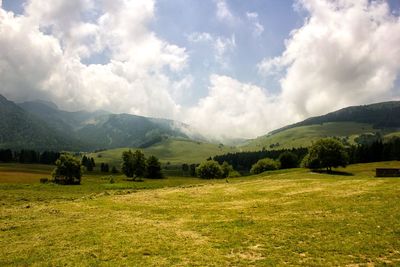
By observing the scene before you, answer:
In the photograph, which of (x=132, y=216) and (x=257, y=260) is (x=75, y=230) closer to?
(x=132, y=216)

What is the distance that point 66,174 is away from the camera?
11606 cm

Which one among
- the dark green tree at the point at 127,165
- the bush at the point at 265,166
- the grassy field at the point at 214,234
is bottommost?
the grassy field at the point at 214,234

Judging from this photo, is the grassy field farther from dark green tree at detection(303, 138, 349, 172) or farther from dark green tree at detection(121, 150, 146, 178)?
dark green tree at detection(121, 150, 146, 178)

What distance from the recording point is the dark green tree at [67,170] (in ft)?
379

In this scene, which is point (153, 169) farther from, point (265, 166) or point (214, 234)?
point (214, 234)

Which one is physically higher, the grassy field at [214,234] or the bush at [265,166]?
the bush at [265,166]

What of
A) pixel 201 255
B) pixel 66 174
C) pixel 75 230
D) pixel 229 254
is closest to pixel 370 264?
pixel 229 254

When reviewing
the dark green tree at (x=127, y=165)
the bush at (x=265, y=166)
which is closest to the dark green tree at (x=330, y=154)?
the bush at (x=265, y=166)

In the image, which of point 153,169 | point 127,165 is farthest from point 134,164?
point 153,169

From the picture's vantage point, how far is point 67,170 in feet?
380

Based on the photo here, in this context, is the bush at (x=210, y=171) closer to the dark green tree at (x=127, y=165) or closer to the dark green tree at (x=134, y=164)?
the dark green tree at (x=134, y=164)

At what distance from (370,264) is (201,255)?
10247 mm

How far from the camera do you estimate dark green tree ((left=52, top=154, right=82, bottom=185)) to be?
379 feet

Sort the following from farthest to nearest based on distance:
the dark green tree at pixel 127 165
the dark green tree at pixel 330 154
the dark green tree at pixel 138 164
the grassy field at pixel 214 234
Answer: the dark green tree at pixel 127 165 < the dark green tree at pixel 138 164 < the dark green tree at pixel 330 154 < the grassy field at pixel 214 234
